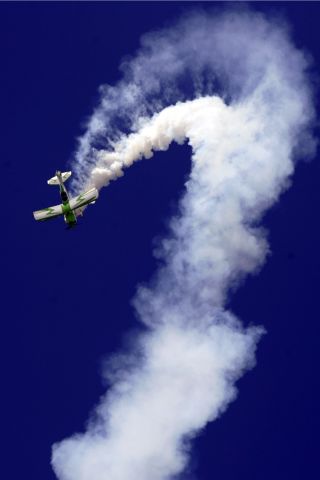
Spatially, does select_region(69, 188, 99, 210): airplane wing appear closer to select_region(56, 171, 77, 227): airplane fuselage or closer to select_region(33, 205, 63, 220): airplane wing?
select_region(56, 171, 77, 227): airplane fuselage

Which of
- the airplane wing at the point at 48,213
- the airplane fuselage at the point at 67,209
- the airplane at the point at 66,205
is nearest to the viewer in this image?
the airplane at the point at 66,205

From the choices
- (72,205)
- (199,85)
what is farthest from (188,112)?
(72,205)

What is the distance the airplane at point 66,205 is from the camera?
153 meters

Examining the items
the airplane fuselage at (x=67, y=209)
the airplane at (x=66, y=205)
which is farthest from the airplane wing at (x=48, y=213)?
the airplane fuselage at (x=67, y=209)

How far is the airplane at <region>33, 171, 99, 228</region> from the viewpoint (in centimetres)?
15262

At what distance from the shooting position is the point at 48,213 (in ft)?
506

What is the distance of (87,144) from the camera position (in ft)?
503

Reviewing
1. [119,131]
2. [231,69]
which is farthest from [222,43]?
[119,131]

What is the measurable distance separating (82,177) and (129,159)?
15.2 ft

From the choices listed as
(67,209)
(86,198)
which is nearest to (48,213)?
(67,209)

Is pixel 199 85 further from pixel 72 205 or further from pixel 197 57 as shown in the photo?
pixel 72 205

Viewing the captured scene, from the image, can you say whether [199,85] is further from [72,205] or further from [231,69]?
[72,205]

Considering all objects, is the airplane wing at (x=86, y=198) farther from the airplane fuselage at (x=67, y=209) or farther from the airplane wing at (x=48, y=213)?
the airplane wing at (x=48, y=213)

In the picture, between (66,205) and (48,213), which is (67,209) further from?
(48,213)
